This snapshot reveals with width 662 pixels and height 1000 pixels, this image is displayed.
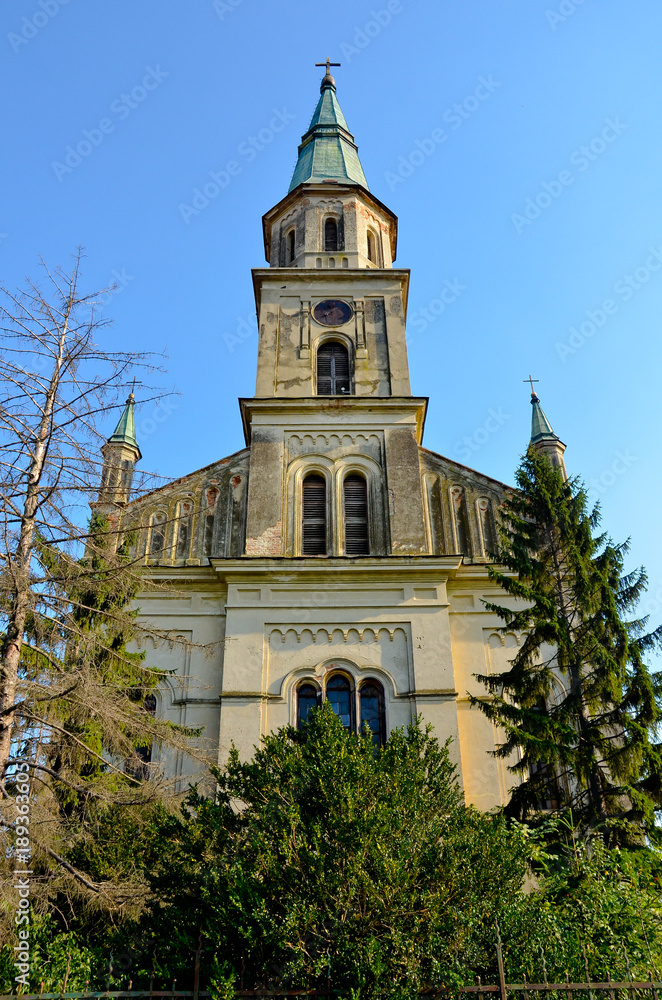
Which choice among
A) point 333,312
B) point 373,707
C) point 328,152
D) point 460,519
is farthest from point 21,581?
point 328,152

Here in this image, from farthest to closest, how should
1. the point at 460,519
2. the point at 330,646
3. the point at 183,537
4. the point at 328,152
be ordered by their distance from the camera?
the point at 328,152, the point at 460,519, the point at 183,537, the point at 330,646

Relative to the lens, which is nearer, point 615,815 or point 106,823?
point 106,823

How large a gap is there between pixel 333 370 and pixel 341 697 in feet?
30.6

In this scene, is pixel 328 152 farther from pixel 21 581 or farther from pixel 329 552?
pixel 21 581

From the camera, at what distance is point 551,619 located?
1408cm

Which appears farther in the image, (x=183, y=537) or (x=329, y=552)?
(x=183, y=537)

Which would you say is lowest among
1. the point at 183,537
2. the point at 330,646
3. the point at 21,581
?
the point at 21,581

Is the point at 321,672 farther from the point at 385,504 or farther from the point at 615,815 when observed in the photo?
the point at 615,815

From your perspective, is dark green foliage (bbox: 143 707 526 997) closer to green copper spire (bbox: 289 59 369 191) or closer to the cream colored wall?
the cream colored wall

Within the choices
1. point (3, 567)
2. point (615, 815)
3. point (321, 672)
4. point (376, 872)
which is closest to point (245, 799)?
point (376, 872)

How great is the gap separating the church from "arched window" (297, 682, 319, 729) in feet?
0.15

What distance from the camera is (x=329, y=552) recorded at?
63.2ft

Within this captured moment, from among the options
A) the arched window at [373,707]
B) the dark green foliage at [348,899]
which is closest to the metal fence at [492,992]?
the dark green foliage at [348,899]

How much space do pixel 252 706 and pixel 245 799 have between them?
6948mm
